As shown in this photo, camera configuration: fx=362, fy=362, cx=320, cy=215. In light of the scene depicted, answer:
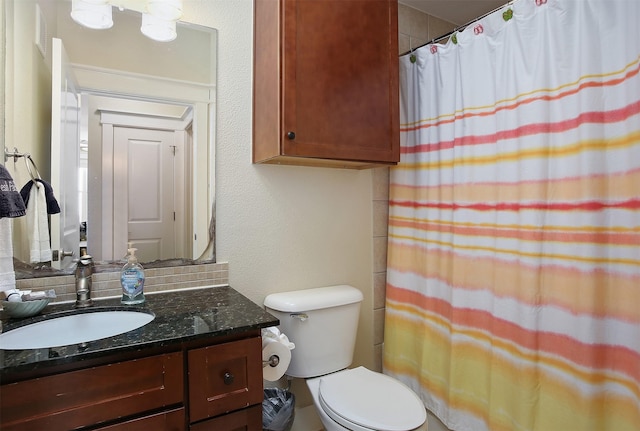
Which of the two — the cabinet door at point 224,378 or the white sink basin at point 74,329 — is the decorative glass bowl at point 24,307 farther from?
the cabinet door at point 224,378

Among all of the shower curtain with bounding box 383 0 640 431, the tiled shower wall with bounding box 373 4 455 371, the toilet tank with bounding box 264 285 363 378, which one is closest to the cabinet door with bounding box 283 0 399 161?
the shower curtain with bounding box 383 0 640 431

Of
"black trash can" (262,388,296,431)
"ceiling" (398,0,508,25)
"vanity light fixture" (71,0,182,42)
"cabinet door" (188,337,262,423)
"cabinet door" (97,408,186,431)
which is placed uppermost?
"ceiling" (398,0,508,25)

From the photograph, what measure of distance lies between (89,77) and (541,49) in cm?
168

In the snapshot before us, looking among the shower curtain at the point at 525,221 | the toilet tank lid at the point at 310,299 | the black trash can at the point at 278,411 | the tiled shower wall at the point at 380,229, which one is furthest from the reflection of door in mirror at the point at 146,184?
the shower curtain at the point at 525,221

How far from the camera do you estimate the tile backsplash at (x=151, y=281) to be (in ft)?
4.25

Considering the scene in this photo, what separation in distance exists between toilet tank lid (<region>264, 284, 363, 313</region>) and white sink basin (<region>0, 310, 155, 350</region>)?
1.81 feet

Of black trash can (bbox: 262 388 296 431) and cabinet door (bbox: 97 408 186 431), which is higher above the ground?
cabinet door (bbox: 97 408 186 431)

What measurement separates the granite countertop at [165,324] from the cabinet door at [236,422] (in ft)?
0.82

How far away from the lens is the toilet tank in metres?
1.57

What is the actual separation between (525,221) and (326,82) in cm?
94

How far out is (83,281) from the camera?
4.21ft

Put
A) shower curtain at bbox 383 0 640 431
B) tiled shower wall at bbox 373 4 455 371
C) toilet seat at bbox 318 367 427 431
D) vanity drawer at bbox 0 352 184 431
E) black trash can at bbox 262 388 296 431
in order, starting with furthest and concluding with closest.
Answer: tiled shower wall at bbox 373 4 455 371 < black trash can at bbox 262 388 296 431 < toilet seat at bbox 318 367 427 431 < shower curtain at bbox 383 0 640 431 < vanity drawer at bbox 0 352 184 431

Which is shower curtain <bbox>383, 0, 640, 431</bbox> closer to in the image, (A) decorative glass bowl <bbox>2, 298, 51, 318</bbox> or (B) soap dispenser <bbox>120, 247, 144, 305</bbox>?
(B) soap dispenser <bbox>120, 247, 144, 305</bbox>

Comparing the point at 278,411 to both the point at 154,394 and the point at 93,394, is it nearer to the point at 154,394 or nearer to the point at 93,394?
the point at 154,394
